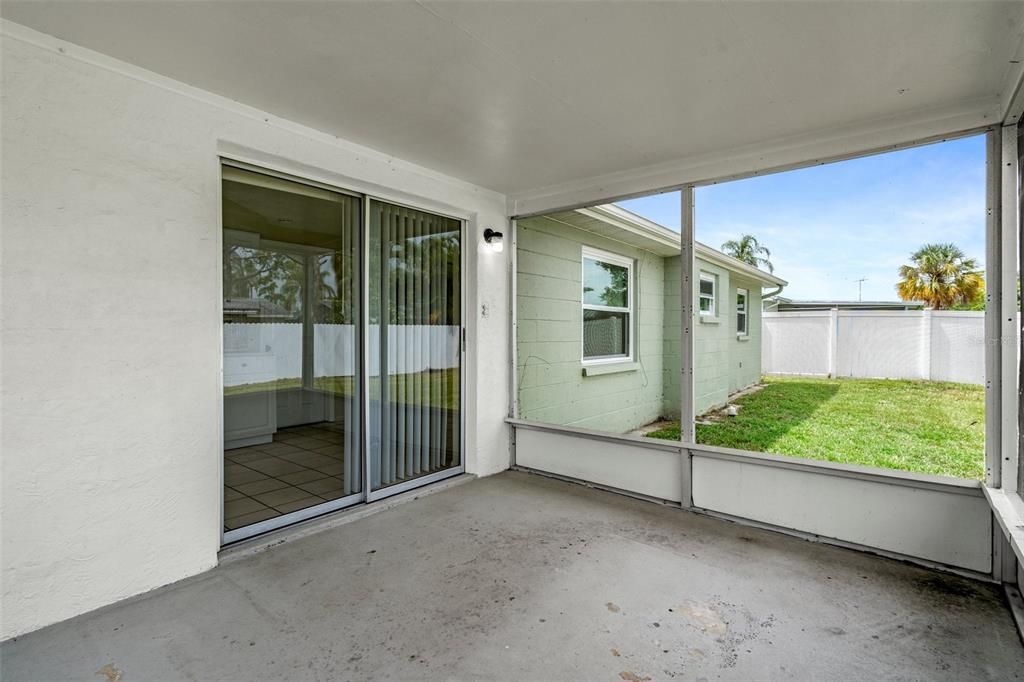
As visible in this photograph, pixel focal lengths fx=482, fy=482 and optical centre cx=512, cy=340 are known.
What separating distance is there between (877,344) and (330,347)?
3624 mm

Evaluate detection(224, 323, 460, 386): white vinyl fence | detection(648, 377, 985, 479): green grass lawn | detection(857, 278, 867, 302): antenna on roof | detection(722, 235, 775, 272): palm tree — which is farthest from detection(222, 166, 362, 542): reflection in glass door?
detection(857, 278, 867, 302): antenna on roof

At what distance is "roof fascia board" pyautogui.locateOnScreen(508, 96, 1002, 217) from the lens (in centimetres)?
258

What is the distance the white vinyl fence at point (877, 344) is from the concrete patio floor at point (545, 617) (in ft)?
3.71

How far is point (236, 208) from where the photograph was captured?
9.53ft

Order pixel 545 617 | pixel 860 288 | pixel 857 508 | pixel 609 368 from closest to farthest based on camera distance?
pixel 545 617 < pixel 857 508 < pixel 860 288 < pixel 609 368

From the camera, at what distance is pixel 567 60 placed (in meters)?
2.20

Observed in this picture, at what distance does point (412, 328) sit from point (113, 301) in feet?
6.24

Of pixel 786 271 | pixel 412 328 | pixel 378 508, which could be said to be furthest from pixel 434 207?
pixel 786 271

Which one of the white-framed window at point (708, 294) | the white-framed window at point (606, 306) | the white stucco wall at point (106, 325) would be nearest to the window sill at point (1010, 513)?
the white-framed window at point (708, 294)

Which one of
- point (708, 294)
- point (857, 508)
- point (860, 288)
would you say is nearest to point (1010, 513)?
point (857, 508)

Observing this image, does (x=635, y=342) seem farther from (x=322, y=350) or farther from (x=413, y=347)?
(x=322, y=350)

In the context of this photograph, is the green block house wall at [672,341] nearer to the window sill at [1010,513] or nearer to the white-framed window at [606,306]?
the white-framed window at [606,306]

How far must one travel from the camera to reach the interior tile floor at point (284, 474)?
326 centimetres

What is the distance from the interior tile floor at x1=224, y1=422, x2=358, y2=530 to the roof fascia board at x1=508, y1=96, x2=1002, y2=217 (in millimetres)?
2662
